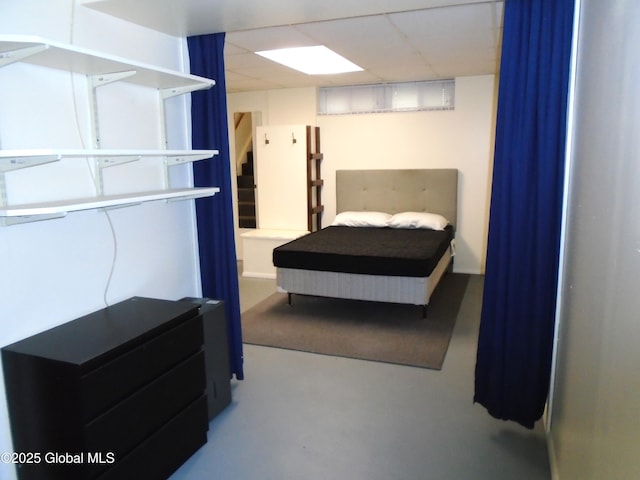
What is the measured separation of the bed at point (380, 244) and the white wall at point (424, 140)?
16cm

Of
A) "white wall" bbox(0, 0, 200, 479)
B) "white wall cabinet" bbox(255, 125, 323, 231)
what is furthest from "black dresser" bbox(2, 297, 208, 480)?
"white wall cabinet" bbox(255, 125, 323, 231)

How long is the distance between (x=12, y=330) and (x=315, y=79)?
4308mm

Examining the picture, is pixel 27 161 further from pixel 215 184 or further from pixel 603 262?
pixel 603 262

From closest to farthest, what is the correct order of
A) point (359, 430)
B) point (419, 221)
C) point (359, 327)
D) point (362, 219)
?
1. point (359, 430)
2. point (359, 327)
3. point (419, 221)
4. point (362, 219)

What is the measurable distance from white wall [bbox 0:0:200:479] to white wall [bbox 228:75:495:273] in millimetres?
3341

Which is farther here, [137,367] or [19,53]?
[137,367]

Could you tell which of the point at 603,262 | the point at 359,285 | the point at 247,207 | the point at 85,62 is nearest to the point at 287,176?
the point at 247,207

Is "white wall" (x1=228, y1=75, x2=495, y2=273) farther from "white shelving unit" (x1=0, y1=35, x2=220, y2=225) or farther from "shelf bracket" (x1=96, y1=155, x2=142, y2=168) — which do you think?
"shelf bracket" (x1=96, y1=155, x2=142, y2=168)

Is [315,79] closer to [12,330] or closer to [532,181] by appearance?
[532,181]

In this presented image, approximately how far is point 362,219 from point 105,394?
4.07 meters

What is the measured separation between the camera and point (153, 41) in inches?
107

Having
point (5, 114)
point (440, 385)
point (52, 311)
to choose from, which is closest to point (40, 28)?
point (5, 114)

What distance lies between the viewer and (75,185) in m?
2.19

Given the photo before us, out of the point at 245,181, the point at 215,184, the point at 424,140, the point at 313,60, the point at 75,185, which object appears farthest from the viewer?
the point at 245,181
